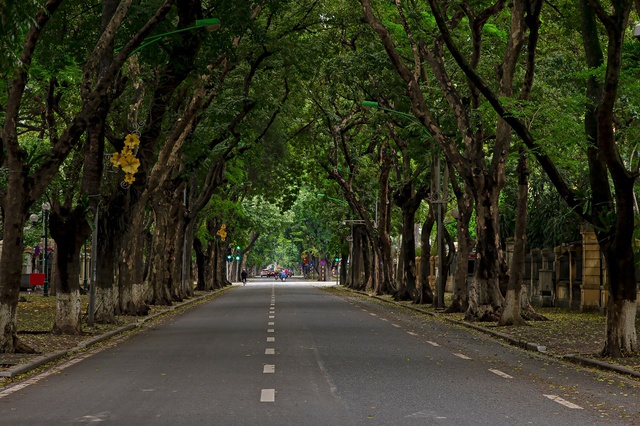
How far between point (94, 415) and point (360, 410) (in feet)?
8.56

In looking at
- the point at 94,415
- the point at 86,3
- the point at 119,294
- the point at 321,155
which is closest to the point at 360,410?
the point at 94,415

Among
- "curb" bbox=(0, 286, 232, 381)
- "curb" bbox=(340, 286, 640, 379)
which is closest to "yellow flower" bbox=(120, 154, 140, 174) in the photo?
"curb" bbox=(0, 286, 232, 381)

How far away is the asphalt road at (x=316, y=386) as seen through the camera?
9.88 metres

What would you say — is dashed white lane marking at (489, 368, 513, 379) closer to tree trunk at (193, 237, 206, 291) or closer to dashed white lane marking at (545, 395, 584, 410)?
dashed white lane marking at (545, 395, 584, 410)

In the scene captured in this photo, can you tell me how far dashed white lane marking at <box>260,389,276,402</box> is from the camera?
1107 centimetres

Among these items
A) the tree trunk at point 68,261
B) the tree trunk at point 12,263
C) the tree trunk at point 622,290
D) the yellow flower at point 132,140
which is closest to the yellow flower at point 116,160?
Result: the yellow flower at point 132,140

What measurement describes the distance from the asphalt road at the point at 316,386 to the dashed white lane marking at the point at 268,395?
1cm

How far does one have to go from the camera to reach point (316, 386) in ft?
40.3

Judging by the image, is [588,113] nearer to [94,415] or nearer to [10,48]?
[10,48]

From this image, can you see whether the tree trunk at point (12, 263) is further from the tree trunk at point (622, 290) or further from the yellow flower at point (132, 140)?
the tree trunk at point (622, 290)

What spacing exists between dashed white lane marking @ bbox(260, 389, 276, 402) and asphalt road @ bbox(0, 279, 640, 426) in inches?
0.6

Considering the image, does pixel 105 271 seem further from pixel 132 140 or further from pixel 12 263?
pixel 12 263

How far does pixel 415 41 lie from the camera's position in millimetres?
29203

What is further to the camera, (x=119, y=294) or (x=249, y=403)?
(x=119, y=294)
